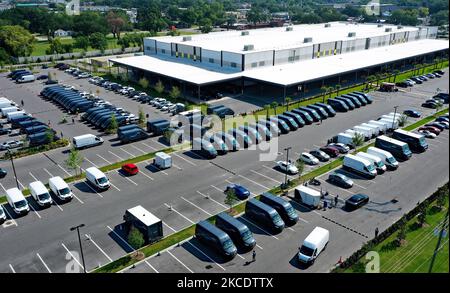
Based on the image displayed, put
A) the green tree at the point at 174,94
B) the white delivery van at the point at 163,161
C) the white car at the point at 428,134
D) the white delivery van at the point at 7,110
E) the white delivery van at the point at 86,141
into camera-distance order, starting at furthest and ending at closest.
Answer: the green tree at the point at 174,94, the white delivery van at the point at 7,110, the white car at the point at 428,134, the white delivery van at the point at 86,141, the white delivery van at the point at 163,161

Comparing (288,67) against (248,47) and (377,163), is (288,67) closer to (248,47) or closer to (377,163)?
(248,47)

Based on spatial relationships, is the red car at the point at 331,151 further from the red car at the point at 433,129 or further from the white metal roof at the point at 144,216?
the white metal roof at the point at 144,216

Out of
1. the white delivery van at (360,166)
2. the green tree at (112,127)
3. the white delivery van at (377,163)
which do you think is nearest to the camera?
the white delivery van at (360,166)

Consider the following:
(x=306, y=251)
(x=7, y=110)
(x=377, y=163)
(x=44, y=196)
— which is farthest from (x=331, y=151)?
(x=7, y=110)

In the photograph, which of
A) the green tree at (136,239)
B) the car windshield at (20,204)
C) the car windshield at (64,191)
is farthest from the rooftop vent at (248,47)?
the green tree at (136,239)

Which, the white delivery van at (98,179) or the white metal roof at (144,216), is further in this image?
the white delivery van at (98,179)

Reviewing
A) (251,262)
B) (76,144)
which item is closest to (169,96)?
(76,144)

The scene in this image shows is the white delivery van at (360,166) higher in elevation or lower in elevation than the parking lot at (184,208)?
higher
